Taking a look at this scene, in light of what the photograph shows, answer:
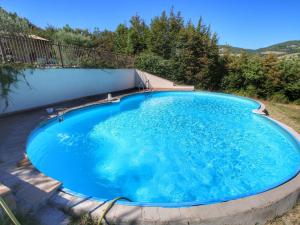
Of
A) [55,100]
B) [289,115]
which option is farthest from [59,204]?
[289,115]

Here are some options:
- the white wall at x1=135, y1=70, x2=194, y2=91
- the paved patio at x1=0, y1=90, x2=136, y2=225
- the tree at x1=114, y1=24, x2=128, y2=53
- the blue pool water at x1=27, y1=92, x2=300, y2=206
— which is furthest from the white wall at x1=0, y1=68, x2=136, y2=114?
the tree at x1=114, y1=24, x2=128, y2=53

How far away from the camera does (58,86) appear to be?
8.62m

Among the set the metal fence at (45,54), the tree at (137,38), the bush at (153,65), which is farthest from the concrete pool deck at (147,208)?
the tree at (137,38)

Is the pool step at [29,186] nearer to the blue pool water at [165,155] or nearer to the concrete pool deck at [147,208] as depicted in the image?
the concrete pool deck at [147,208]

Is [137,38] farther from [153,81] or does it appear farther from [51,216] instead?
[51,216]

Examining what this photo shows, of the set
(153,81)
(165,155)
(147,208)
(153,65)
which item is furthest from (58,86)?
(153,65)

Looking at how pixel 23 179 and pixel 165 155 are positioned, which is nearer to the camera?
pixel 23 179

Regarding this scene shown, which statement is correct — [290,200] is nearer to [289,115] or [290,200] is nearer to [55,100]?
[289,115]

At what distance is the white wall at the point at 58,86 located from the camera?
6984 mm

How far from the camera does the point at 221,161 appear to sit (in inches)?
195

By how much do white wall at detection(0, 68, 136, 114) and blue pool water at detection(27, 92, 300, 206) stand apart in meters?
1.66

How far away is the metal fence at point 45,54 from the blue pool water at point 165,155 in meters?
2.86

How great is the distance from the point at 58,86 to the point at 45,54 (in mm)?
1455

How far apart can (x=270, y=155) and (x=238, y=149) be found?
2.73 feet
